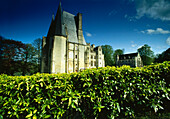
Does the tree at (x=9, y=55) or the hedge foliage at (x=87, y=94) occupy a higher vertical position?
the tree at (x=9, y=55)

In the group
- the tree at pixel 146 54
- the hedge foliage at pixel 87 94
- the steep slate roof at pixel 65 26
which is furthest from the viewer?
the tree at pixel 146 54

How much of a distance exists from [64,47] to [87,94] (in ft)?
79.3

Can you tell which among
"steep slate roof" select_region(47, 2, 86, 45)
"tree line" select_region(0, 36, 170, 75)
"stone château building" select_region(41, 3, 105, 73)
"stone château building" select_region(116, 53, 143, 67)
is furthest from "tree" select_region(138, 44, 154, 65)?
"steep slate roof" select_region(47, 2, 86, 45)

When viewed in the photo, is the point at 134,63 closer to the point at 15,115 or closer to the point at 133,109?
the point at 133,109

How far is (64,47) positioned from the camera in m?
25.9

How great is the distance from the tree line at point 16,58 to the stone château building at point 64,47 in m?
6.72

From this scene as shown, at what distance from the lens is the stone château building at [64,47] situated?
24130mm

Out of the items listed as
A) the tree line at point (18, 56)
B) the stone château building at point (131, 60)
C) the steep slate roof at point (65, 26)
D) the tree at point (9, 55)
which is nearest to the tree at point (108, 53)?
the stone château building at point (131, 60)

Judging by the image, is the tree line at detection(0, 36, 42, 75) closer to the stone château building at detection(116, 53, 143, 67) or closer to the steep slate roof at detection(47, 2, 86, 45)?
the steep slate roof at detection(47, 2, 86, 45)

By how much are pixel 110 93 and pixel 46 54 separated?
27956 millimetres

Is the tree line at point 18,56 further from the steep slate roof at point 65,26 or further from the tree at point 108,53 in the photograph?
the tree at point 108,53

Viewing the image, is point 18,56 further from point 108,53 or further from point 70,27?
point 108,53

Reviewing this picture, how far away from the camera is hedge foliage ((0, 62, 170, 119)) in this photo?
3.03 m

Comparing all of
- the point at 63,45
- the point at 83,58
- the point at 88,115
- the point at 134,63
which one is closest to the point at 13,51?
the point at 63,45
